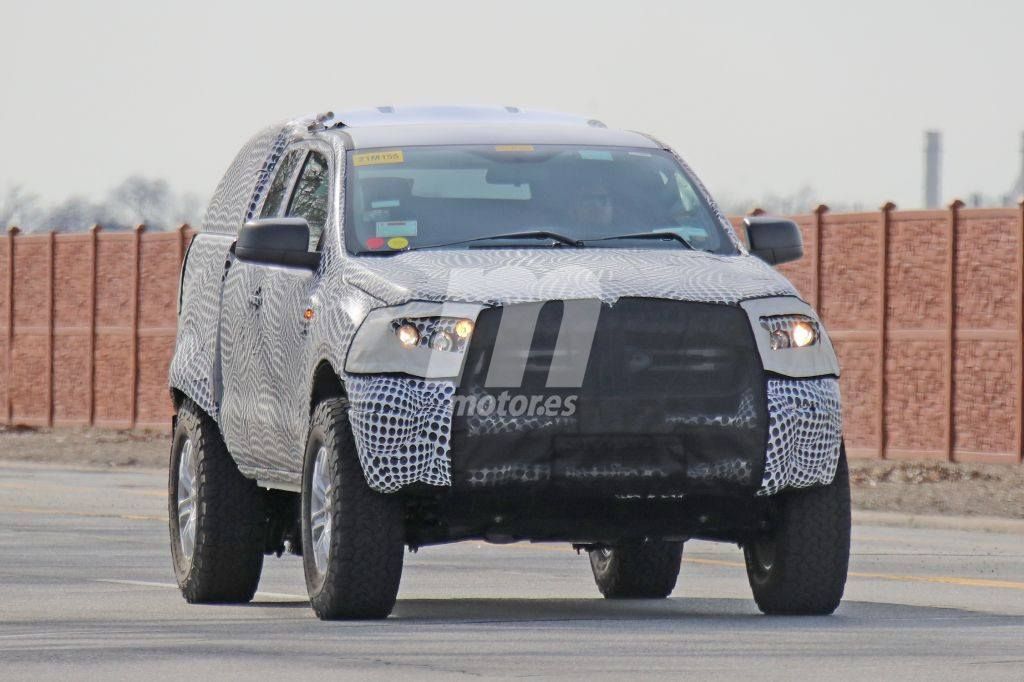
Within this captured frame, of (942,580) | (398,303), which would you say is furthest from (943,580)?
(398,303)

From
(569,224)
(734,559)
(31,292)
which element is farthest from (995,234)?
(31,292)

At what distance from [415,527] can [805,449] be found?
5.43ft

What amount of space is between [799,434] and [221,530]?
10.6 ft

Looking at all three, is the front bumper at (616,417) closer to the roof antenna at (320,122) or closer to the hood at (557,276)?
the hood at (557,276)

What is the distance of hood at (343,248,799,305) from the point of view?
9.98 meters

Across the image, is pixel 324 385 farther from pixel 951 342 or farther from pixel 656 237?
pixel 951 342

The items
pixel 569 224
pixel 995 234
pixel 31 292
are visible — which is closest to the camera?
pixel 569 224

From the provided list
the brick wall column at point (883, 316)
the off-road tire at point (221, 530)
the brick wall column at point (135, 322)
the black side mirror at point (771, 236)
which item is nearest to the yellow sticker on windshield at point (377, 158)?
the black side mirror at point (771, 236)

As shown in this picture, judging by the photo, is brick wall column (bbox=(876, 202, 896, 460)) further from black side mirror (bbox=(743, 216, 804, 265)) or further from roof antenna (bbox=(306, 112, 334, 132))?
black side mirror (bbox=(743, 216, 804, 265))

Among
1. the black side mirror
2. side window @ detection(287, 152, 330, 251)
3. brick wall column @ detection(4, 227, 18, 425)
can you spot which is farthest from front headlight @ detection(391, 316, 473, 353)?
brick wall column @ detection(4, 227, 18, 425)

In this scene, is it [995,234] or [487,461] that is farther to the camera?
[995,234]

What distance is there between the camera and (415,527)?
10.4 m

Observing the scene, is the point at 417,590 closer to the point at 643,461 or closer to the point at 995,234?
the point at 643,461

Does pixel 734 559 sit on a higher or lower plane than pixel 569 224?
lower
